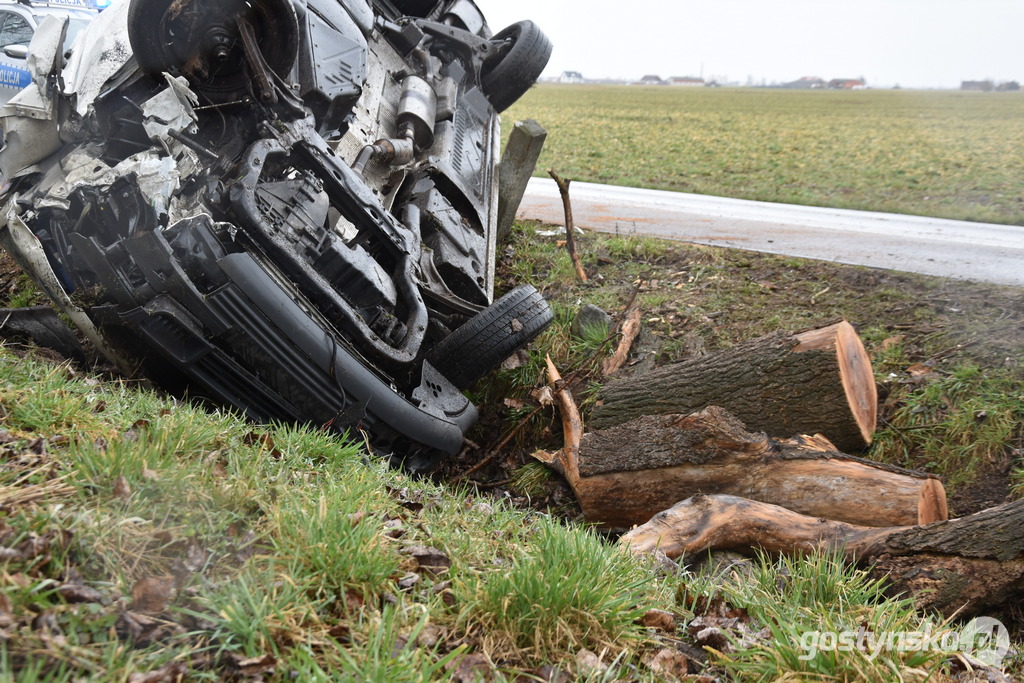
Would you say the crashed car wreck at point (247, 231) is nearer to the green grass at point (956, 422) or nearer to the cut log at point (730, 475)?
the cut log at point (730, 475)

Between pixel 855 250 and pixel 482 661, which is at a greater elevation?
pixel 855 250

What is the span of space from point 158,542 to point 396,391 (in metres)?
2.14

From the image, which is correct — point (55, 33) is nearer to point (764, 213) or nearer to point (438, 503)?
point (438, 503)

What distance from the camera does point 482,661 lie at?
215cm

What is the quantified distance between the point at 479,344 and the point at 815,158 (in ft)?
44.7

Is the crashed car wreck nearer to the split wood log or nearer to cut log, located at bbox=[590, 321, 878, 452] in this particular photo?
cut log, located at bbox=[590, 321, 878, 452]

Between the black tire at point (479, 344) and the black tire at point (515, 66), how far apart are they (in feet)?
11.6

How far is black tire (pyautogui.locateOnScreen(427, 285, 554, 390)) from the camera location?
4.83 metres

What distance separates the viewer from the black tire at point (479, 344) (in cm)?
483

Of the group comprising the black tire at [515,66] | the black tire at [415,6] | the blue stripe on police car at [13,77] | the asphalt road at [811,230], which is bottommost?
the asphalt road at [811,230]

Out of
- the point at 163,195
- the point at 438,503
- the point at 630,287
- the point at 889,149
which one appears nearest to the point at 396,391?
the point at 438,503

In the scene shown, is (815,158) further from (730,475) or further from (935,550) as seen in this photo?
(935,550)

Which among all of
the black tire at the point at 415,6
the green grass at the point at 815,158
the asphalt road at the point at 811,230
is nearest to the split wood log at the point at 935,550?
the asphalt road at the point at 811,230

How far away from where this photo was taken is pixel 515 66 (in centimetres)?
777
